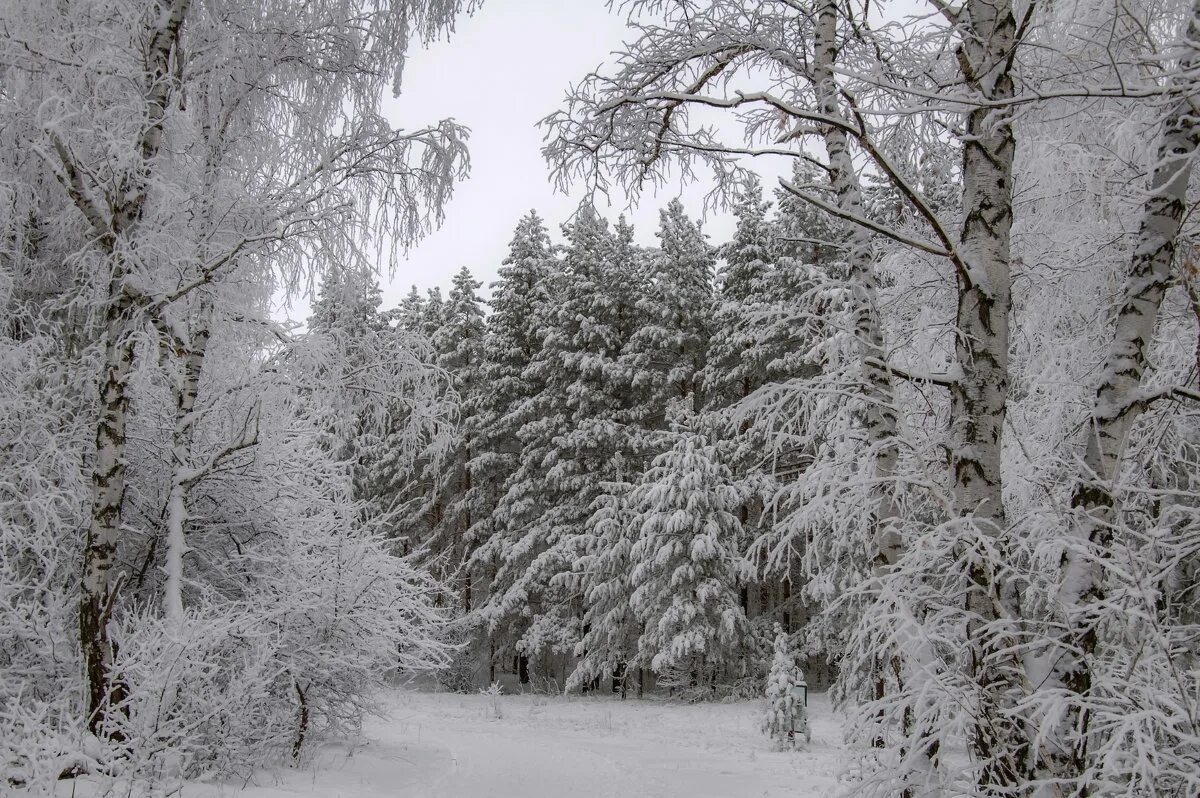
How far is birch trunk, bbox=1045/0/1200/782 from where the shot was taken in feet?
9.14

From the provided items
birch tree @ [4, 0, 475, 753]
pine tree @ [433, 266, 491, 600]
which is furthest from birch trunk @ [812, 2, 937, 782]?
pine tree @ [433, 266, 491, 600]

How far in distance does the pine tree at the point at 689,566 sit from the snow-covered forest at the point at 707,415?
23.6ft

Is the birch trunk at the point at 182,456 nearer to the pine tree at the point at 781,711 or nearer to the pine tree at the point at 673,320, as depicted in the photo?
the pine tree at the point at 781,711

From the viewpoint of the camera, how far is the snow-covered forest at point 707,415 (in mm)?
2873

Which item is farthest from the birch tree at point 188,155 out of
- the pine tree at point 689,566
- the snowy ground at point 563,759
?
the pine tree at point 689,566

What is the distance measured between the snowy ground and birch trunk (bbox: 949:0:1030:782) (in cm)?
388

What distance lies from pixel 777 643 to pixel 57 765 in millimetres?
12507

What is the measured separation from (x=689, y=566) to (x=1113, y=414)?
1731 cm

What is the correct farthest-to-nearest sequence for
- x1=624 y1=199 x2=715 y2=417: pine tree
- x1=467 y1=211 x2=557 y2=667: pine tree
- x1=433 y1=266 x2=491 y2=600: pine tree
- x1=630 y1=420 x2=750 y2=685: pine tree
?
x1=433 y1=266 x2=491 y2=600: pine tree < x1=467 y1=211 x2=557 y2=667: pine tree < x1=624 y1=199 x2=715 y2=417: pine tree < x1=630 y1=420 x2=750 y2=685: pine tree

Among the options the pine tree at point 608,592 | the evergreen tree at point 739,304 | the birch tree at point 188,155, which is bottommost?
the pine tree at point 608,592

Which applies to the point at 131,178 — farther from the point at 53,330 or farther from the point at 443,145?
the point at 443,145

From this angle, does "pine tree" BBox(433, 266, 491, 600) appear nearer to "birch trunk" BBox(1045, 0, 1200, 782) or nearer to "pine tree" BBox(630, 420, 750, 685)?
"pine tree" BBox(630, 420, 750, 685)

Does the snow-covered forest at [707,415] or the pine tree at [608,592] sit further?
the pine tree at [608,592]

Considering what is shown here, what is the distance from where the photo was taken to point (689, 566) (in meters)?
19.8
